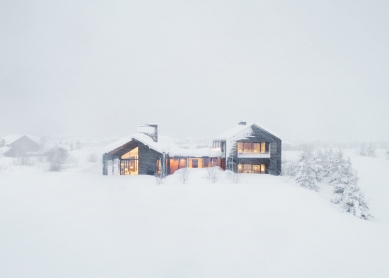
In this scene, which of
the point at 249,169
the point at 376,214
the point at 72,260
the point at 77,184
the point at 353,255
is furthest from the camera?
the point at 249,169

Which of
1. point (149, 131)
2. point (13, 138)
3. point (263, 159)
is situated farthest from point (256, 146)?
point (13, 138)

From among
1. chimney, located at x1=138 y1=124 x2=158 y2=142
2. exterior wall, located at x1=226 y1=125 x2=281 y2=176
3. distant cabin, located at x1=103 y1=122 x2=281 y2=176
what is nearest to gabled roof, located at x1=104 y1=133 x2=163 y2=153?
distant cabin, located at x1=103 y1=122 x2=281 y2=176

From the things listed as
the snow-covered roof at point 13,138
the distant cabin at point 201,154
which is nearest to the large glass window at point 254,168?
the distant cabin at point 201,154

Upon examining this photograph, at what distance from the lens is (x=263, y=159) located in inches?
1152

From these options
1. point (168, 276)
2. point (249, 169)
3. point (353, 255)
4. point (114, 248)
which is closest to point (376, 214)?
point (249, 169)

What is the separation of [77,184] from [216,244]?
423 inches

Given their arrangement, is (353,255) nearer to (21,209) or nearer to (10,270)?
(10,270)

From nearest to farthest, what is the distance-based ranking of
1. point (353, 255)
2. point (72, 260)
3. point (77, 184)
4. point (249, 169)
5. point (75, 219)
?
point (72, 260), point (353, 255), point (75, 219), point (77, 184), point (249, 169)

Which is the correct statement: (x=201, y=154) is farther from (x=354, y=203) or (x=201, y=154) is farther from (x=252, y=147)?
(x=354, y=203)

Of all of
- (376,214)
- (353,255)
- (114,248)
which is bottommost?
(376,214)

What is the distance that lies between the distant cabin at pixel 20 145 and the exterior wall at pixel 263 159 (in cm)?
3548

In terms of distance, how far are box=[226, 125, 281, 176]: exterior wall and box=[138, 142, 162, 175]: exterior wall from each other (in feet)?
35.0

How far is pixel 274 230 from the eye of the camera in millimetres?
10484

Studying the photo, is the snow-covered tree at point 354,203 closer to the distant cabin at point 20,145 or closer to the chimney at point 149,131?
the chimney at point 149,131
